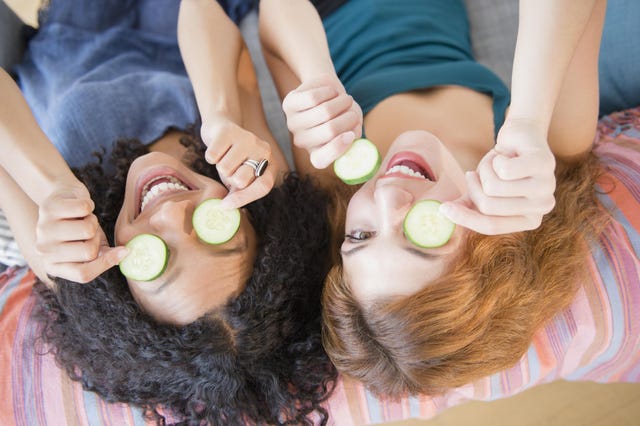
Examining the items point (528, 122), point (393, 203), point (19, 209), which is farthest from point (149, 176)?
point (528, 122)

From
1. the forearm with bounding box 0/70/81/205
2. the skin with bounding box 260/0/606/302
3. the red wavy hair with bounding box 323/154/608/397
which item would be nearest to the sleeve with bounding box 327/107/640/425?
the red wavy hair with bounding box 323/154/608/397

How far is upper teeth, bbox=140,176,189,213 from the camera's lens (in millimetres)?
1438

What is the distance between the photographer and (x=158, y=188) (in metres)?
1.44

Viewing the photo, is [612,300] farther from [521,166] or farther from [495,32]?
[495,32]

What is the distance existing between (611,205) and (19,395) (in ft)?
7.00

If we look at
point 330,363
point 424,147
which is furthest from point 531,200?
point 330,363

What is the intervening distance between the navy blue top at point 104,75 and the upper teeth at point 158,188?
0.38 metres

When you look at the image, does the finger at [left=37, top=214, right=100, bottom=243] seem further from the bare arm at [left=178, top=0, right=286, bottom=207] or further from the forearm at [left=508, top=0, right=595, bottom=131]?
the forearm at [left=508, top=0, right=595, bottom=131]

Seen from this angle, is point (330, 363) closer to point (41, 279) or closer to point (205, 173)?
point (205, 173)

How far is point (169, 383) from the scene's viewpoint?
150 centimetres

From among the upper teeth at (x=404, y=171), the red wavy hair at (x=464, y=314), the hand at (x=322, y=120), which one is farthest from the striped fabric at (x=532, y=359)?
the hand at (x=322, y=120)

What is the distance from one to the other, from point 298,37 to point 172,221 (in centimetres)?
74

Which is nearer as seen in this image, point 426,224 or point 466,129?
point 426,224

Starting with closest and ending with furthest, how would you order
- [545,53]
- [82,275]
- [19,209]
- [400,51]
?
1. [82,275]
2. [545,53]
3. [19,209]
4. [400,51]
